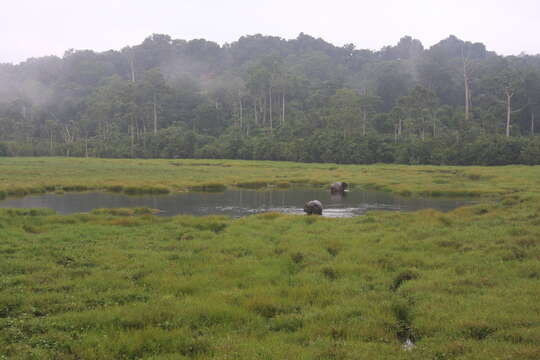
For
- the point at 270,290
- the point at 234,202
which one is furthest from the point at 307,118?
the point at 270,290

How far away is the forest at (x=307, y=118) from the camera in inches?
3415

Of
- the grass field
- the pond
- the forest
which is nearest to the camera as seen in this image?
the grass field

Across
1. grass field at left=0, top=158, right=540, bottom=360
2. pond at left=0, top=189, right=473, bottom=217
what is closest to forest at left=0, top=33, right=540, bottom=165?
pond at left=0, top=189, right=473, bottom=217

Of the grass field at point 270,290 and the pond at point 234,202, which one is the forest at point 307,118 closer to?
the pond at point 234,202

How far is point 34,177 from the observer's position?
52344 mm

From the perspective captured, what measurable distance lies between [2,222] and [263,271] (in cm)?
1441

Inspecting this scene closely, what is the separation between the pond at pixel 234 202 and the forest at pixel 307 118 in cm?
4204

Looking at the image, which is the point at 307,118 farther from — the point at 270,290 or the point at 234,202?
the point at 270,290

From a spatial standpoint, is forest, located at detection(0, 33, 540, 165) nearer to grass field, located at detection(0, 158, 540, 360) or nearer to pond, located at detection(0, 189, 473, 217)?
pond, located at detection(0, 189, 473, 217)

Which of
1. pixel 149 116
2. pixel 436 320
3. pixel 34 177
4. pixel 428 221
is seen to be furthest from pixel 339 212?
Answer: pixel 149 116

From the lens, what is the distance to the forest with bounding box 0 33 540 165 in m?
86.8

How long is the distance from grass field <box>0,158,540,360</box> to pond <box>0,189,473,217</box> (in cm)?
1034

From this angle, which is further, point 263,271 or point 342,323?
point 263,271

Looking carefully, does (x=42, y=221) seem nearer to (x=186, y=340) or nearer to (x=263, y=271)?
(x=263, y=271)
